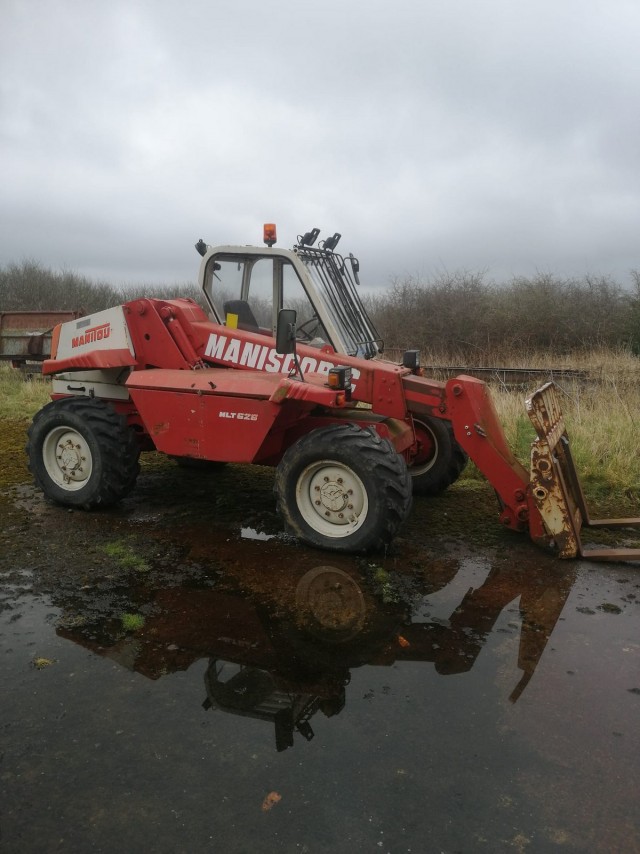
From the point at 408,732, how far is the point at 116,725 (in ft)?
4.14

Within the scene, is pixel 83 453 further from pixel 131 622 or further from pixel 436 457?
pixel 436 457

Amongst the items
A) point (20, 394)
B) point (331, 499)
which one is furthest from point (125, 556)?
point (20, 394)

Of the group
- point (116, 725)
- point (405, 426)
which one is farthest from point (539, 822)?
point (405, 426)

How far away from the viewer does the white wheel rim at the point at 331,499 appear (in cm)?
483

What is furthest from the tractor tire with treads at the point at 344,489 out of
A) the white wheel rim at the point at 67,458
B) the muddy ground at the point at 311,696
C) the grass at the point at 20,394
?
the grass at the point at 20,394

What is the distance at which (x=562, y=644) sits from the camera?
370 centimetres

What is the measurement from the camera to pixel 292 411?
206 inches

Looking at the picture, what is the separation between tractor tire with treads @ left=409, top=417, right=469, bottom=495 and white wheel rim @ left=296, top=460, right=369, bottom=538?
1.67 meters

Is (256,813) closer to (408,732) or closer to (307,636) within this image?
(408,732)

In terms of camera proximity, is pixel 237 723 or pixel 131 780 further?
pixel 237 723

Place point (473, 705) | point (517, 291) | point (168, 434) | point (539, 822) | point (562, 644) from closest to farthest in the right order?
point (539, 822) < point (473, 705) < point (562, 644) < point (168, 434) < point (517, 291)

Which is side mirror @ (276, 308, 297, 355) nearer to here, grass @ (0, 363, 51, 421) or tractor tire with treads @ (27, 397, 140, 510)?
tractor tire with treads @ (27, 397, 140, 510)

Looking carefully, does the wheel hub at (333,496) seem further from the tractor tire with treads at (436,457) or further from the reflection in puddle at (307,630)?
the tractor tire with treads at (436,457)

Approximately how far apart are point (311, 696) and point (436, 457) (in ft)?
11.5
